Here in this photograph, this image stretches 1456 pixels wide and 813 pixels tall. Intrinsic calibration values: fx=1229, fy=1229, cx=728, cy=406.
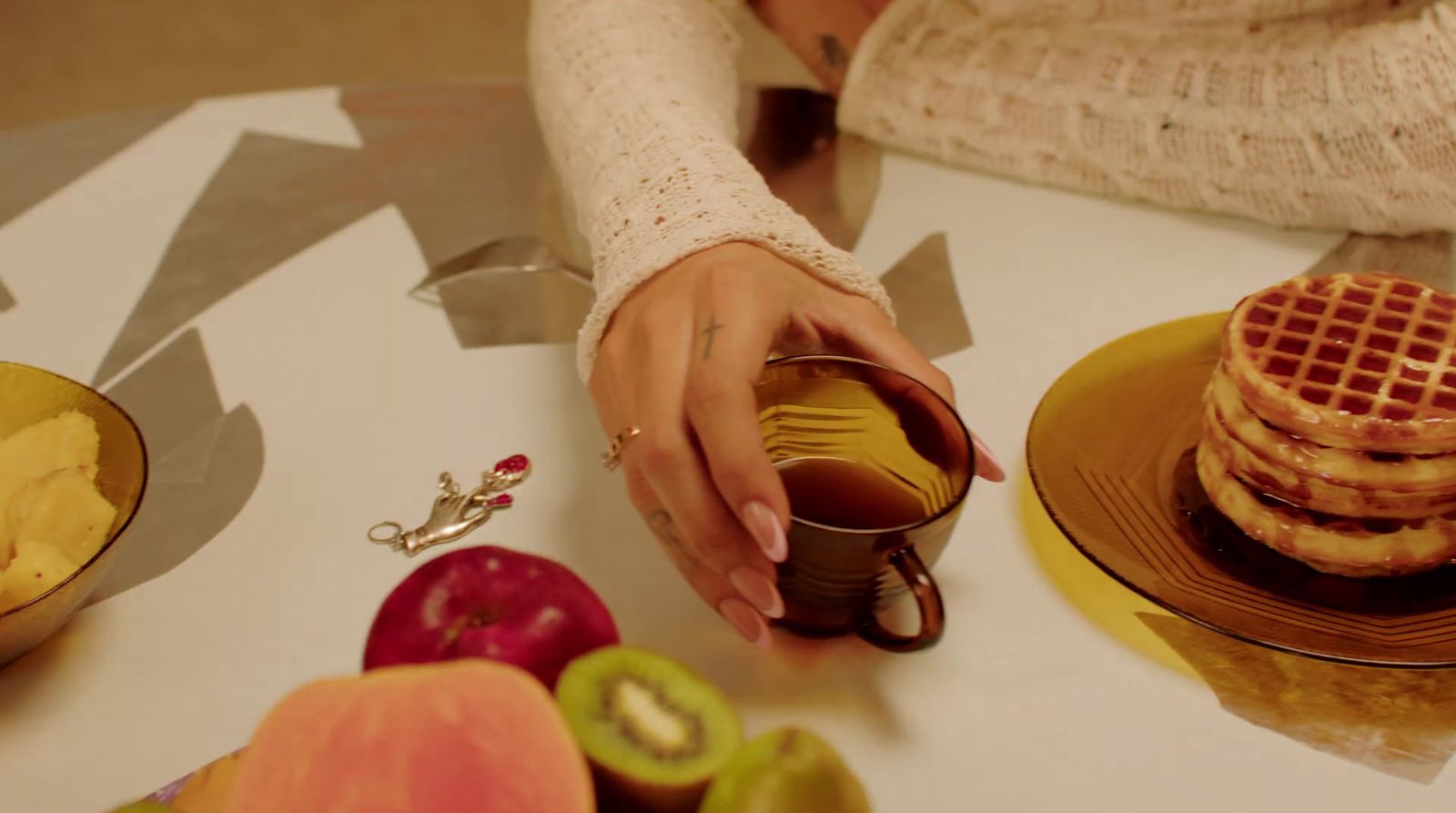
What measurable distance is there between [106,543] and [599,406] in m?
0.28

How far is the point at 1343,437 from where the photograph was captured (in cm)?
64

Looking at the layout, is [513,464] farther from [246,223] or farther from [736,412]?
[246,223]

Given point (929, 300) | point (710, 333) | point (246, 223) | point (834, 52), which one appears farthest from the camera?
point (834, 52)

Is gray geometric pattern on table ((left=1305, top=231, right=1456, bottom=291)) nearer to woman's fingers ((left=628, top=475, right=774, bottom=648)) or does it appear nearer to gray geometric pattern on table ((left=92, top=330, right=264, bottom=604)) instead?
woman's fingers ((left=628, top=475, right=774, bottom=648))

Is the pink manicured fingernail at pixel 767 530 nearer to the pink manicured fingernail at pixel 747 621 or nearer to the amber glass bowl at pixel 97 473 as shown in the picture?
the pink manicured fingernail at pixel 747 621

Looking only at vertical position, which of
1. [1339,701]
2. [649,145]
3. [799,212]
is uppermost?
[649,145]

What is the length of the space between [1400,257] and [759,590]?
2.13 ft

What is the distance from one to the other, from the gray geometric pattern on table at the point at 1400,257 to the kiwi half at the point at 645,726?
27.0 inches

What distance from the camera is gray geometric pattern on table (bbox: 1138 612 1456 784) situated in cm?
58

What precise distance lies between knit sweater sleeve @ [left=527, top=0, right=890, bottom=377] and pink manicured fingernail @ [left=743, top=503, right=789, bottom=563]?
0.71ft

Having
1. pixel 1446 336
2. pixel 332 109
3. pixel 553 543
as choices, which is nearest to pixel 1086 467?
pixel 1446 336

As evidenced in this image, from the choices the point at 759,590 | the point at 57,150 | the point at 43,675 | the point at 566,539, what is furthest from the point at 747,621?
the point at 57,150

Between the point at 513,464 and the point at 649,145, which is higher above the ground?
the point at 649,145

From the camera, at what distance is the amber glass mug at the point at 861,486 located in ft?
1.85
